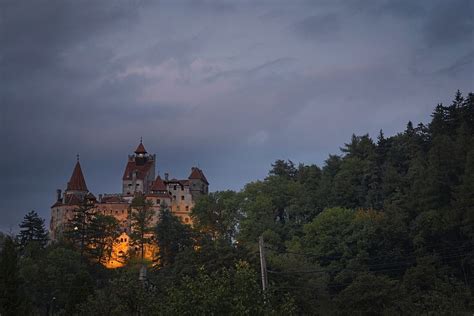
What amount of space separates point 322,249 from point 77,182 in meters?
67.2

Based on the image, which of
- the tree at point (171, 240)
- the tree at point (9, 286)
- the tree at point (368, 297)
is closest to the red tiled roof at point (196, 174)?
the tree at point (171, 240)

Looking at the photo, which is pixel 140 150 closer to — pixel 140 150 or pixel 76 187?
pixel 140 150

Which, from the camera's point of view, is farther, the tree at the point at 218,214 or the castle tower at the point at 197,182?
the castle tower at the point at 197,182

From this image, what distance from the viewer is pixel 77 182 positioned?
115438mm

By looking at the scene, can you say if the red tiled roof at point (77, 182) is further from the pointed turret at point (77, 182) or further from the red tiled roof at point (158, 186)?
the red tiled roof at point (158, 186)

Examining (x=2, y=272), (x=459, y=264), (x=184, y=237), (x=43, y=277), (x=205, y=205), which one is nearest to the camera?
(x=2, y=272)

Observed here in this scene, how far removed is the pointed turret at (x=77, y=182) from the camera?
377 feet

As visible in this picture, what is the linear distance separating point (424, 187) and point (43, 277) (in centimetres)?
4179

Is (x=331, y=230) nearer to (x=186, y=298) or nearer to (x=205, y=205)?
(x=205, y=205)

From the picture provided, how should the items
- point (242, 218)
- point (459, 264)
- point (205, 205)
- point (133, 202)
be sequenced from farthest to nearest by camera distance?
point (133, 202) → point (205, 205) → point (242, 218) → point (459, 264)

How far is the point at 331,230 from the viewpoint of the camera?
Result: 63.1m

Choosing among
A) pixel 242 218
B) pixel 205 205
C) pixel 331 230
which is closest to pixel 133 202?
pixel 205 205

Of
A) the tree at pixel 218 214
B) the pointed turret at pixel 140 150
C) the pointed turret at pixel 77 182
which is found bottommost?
the tree at pixel 218 214

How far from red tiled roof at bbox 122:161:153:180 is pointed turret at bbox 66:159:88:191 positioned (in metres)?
8.33
